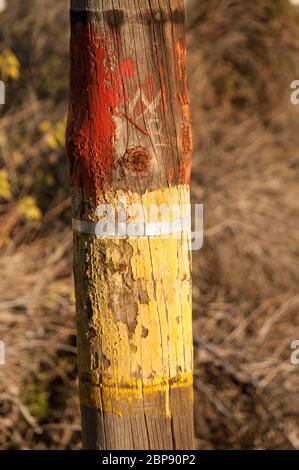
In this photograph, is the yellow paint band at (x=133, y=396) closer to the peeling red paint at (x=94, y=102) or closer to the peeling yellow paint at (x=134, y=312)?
the peeling yellow paint at (x=134, y=312)

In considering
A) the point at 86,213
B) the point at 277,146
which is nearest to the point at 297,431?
the point at 277,146

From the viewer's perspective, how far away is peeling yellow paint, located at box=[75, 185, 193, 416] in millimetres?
2289

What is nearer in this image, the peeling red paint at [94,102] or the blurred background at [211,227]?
the peeling red paint at [94,102]

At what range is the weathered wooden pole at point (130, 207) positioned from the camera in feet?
7.30

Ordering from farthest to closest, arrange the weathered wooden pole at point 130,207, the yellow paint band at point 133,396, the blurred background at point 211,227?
the blurred background at point 211,227, the yellow paint band at point 133,396, the weathered wooden pole at point 130,207

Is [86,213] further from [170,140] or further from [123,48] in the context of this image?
[123,48]

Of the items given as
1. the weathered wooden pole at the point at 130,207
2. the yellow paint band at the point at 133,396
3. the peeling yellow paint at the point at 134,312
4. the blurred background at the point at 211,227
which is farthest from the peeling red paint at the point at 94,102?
the blurred background at the point at 211,227

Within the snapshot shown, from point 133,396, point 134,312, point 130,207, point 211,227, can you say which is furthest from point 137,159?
point 211,227

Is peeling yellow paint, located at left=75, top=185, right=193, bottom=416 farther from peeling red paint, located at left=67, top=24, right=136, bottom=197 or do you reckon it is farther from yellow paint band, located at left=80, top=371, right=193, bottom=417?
peeling red paint, located at left=67, top=24, right=136, bottom=197

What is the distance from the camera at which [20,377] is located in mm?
5230

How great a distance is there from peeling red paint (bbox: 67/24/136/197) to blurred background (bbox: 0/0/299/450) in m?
3.08

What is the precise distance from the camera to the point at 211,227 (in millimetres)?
6672

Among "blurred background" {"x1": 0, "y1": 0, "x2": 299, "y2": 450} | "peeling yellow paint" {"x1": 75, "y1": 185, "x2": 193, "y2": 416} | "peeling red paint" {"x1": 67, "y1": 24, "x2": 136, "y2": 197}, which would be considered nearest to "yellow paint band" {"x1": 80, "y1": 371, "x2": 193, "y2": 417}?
"peeling yellow paint" {"x1": 75, "y1": 185, "x2": 193, "y2": 416}

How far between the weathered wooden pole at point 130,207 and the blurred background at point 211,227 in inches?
111
